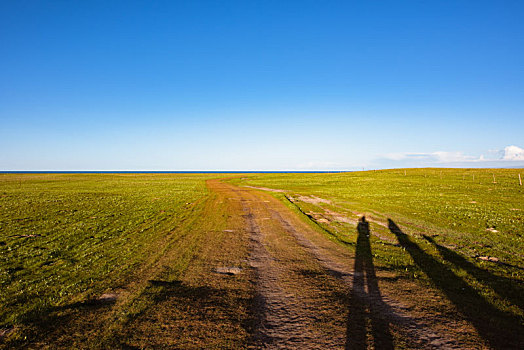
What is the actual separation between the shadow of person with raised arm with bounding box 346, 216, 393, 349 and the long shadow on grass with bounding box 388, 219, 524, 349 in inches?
85.5

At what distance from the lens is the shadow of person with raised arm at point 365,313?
563 cm

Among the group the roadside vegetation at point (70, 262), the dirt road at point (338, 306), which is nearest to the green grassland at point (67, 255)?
the roadside vegetation at point (70, 262)

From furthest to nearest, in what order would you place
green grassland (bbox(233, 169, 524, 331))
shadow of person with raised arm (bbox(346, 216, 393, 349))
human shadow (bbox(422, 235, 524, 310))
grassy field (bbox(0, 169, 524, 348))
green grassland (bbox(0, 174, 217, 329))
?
green grassland (bbox(0, 174, 217, 329)), human shadow (bbox(422, 235, 524, 310)), green grassland (bbox(233, 169, 524, 331)), grassy field (bbox(0, 169, 524, 348)), shadow of person with raised arm (bbox(346, 216, 393, 349))

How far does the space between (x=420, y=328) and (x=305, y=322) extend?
2.95 m

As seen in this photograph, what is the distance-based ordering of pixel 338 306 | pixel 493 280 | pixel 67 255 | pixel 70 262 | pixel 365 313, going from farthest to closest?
1. pixel 67 255
2. pixel 70 262
3. pixel 493 280
4. pixel 338 306
5. pixel 365 313

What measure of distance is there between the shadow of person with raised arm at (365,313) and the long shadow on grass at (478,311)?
217cm

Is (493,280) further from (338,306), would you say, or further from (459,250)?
(338,306)

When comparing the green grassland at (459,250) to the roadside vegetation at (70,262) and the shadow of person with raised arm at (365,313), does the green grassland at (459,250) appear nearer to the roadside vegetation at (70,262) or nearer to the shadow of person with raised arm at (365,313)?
the shadow of person with raised arm at (365,313)

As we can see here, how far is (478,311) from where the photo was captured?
677 cm

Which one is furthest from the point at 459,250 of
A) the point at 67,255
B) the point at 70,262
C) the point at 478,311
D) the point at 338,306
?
the point at 67,255

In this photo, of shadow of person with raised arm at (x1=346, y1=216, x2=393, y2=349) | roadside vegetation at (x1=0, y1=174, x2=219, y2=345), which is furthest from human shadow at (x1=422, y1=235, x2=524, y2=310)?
roadside vegetation at (x1=0, y1=174, x2=219, y2=345)

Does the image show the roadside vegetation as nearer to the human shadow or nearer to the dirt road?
the dirt road

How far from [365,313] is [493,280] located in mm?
6093

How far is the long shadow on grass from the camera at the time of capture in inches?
224
